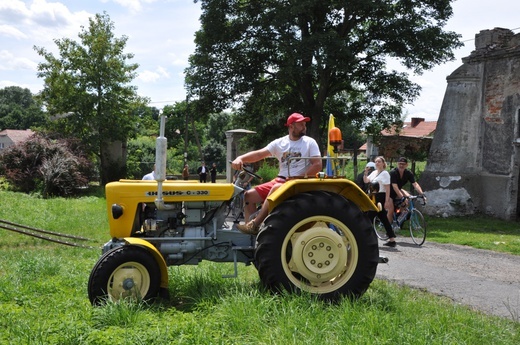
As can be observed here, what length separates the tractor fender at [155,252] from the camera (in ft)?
16.9

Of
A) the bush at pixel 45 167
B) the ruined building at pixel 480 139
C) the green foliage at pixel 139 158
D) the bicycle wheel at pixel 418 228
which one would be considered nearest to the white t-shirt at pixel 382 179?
the bicycle wheel at pixel 418 228

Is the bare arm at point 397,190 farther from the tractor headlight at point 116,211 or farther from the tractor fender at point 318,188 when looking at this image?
the tractor headlight at point 116,211

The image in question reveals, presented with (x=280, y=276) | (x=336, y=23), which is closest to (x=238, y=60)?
(x=336, y=23)

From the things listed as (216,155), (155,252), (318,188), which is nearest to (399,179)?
(318,188)

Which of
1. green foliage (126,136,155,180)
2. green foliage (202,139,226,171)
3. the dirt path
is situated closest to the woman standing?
the dirt path

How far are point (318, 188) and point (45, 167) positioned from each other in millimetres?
19406

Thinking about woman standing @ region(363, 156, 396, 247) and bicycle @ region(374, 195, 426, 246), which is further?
bicycle @ region(374, 195, 426, 246)

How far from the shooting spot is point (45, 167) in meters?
22.4

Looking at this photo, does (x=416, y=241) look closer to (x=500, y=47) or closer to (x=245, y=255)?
(x=245, y=255)

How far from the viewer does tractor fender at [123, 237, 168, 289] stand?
16.9 feet

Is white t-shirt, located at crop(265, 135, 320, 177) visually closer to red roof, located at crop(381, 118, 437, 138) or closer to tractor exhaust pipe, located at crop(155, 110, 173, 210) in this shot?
tractor exhaust pipe, located at crop(155, 110, 173, 210)

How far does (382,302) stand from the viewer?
5305 mm

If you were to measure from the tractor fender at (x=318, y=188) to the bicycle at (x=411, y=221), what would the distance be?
5.62 meters

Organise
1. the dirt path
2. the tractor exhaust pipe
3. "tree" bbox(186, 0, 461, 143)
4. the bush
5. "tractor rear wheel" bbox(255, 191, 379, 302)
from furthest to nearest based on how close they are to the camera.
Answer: the bush, "tree" bbox(186, 0, 461, 143), the dirt path, "tractor rear wheel" bbox(255, 191, 379, 302), the tractor exhaust pipe
